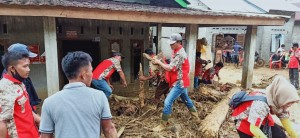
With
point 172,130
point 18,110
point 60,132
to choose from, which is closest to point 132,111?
point 172,130

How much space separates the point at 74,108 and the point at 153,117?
404 centimetres

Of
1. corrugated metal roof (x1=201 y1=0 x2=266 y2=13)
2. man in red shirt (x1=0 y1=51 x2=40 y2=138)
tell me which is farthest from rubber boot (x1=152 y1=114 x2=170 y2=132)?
corrugated metal roof (x1=201 y1=0 x2=266 y2=13)

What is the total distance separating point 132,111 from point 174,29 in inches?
508

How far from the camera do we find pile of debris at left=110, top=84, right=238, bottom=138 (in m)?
4.93

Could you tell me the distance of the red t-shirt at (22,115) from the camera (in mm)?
2406

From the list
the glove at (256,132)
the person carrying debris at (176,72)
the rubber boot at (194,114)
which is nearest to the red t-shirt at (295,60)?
the rubber boot at (194,114)

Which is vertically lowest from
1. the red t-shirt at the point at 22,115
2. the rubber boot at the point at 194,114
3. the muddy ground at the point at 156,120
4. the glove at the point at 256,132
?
the muddy ground at the point at 156,120

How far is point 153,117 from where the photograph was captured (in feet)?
18.9

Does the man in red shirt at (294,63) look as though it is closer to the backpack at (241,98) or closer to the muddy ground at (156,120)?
the muddy ground at (156,120)

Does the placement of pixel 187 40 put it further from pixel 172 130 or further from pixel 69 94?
pixel 69 94

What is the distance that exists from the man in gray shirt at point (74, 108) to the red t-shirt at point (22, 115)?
2.24 feet

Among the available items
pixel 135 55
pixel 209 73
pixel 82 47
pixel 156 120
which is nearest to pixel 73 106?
pixel 156 120

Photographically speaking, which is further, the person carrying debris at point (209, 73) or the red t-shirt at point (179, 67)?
the person carrying debris at point (209, 73)

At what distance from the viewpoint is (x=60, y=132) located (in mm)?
1879
